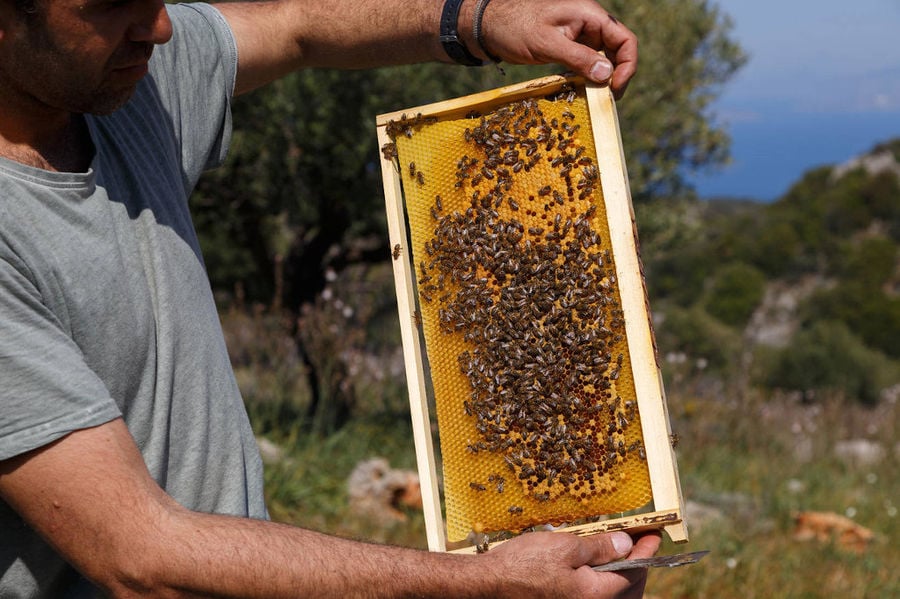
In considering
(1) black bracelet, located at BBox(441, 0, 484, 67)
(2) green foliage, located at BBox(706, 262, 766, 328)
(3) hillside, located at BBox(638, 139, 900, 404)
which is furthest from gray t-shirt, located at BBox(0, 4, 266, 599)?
(2) green foliage, located at BBox(706, 262, 766, 328)

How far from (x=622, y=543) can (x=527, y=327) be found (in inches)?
28.4

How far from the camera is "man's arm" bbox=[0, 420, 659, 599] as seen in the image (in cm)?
200

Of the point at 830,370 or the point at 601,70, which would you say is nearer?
the point at 601,70

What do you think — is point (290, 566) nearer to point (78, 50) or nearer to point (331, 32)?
point (78, 50)

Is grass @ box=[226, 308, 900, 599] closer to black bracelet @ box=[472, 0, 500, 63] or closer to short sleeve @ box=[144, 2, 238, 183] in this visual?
short sleeve @ box=[144, 2, 238, 183]

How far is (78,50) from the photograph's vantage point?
7.17ft

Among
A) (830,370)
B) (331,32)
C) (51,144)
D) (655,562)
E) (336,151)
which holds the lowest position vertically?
(830,370)

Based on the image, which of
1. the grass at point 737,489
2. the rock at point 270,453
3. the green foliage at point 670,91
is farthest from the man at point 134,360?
the green foliage at point 670,91

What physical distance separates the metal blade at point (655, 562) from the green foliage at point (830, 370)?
80.3ft

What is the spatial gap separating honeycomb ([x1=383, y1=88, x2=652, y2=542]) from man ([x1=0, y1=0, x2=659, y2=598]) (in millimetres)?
252

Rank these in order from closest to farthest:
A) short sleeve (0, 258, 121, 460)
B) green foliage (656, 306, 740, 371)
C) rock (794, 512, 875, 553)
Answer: short sleeve (0, 258, 121, 460), rock (794, 512, 875, 553), green foliage (656, 306, 740, 371)

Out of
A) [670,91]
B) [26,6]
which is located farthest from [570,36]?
[670,91]

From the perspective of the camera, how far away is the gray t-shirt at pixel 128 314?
201 cm

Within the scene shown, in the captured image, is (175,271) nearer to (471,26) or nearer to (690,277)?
(471,26)
